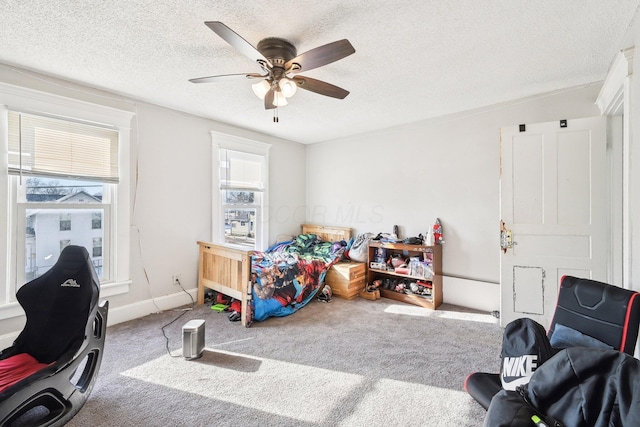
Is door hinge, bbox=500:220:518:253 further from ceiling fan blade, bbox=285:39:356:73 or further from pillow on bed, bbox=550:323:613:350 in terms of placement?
ceiling fan blade, bbox=285:39:356:73

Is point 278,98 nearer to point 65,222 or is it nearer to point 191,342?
point 191,342

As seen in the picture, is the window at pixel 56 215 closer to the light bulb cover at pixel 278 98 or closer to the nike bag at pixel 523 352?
the light bulb cover at pixel 278 98

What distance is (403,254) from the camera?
13.0 feet

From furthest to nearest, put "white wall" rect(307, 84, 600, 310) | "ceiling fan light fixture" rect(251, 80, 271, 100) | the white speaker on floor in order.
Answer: "white wall" rect(307, 84, 600, 310) → the white speaker on floor → "ceiling fan light fixture" rect(251, 80, 271, 100)

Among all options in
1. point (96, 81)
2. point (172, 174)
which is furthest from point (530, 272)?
point (96, 81)

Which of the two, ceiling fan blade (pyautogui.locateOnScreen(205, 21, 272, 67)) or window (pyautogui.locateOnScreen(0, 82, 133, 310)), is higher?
ceiling fan blade (pyautogui.locateOnScreen(205, 21, 272, 67))

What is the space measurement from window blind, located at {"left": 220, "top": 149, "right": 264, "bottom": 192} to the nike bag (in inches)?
144

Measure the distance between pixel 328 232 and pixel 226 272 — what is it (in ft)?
6.73

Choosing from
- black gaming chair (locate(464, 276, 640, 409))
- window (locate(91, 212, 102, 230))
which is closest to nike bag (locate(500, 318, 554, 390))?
black gaming chair (locate(464, 276, 640, 409))

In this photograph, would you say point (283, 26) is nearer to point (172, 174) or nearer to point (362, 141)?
point (172, 174)

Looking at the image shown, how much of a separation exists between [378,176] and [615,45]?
2.68 m

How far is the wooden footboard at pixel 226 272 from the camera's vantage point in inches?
114

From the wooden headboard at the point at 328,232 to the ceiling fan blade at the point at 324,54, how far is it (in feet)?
9.98

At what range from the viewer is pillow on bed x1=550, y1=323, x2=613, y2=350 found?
150cm
